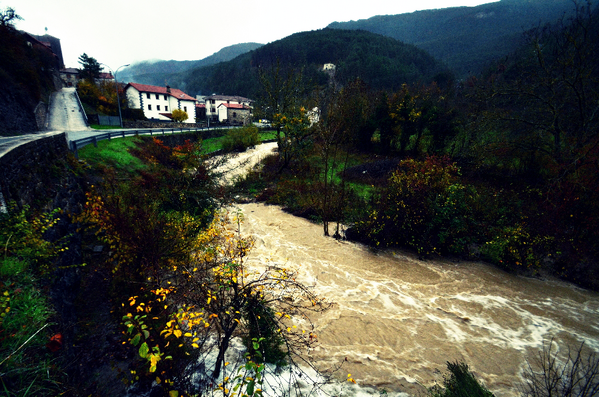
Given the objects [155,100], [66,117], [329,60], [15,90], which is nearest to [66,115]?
[66,117]

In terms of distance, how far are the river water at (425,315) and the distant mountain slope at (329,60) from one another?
71706mm

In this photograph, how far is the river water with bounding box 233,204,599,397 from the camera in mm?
5754

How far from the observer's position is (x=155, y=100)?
55625 millimetres

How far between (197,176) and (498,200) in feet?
53.2

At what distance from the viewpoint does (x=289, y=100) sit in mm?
23219

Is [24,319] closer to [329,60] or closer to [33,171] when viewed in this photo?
[33,171]

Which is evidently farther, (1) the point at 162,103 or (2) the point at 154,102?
(1) the point at 162,103

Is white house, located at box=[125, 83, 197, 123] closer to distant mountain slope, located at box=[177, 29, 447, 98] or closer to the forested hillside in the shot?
the forested hillside

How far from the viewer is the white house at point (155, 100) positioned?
5288 cm

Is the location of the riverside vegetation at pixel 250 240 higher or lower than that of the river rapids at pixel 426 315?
higher

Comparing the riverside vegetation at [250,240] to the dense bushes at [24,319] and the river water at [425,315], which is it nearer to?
the dense bushes at [24,319]

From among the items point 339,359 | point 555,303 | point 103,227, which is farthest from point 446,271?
point 103,227

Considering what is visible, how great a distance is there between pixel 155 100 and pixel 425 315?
216 feet

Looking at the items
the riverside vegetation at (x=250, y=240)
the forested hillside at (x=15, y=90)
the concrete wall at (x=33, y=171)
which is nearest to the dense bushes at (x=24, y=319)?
the riverside vegetation at (x=250, y=240)
